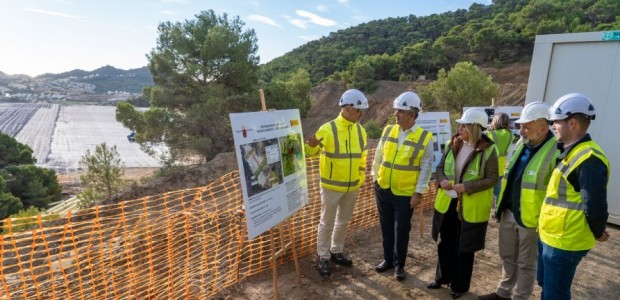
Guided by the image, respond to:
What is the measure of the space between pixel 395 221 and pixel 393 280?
63cm

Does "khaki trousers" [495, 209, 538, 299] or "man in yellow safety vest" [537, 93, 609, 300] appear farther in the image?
"khaki trousers" [495, 209, 538, 299]

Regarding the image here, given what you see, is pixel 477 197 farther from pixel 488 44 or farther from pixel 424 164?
pixel 488 44

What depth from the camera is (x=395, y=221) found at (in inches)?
141

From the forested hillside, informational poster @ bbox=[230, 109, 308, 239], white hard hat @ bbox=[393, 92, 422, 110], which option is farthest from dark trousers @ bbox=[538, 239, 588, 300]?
the forested hillside

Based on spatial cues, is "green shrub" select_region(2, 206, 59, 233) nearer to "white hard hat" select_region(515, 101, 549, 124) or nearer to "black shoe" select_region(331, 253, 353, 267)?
"black shoe" select_region(331, 253, 353, 267)

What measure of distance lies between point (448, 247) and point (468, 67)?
2603cm

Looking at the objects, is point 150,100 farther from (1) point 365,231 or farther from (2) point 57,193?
(1) point 365,231

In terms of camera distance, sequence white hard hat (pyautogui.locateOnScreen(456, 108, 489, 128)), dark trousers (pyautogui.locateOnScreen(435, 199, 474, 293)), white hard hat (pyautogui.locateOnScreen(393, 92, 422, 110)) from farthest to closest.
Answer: white hard hat (pyautogui.locateOnScreen(393, 92, 422, 110)) → dark trousers (pyautogui.locateOnScreen(435, 199, 474, 293)) → white hard hat (pyautogui.locateOnScreen(456, 108, 489, 128))

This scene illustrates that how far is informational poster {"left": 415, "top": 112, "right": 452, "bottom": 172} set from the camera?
16.4ft

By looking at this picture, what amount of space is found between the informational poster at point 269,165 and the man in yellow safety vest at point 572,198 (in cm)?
193

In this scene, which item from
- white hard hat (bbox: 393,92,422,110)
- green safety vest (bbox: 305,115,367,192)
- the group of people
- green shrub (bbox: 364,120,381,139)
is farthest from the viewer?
green shrub (bbox: 364,120,381,139)

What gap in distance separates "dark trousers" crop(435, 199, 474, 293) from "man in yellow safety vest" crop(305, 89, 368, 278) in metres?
0.92

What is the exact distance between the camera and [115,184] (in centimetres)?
1906

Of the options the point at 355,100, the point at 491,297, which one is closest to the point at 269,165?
the point at 355,100
